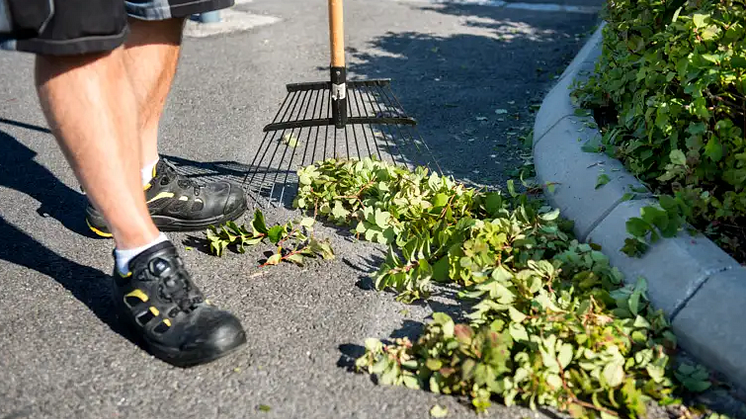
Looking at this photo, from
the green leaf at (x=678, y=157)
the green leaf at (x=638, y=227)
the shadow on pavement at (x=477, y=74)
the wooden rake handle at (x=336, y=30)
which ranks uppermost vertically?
the wooden rake handle at (x=336, y=30)

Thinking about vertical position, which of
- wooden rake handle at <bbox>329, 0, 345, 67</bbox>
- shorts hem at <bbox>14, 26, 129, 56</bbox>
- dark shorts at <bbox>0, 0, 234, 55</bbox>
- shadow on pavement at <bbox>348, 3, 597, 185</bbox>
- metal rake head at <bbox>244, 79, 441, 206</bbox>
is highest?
dark shorts at <bbox>0, 0, 234, 55</bbox>

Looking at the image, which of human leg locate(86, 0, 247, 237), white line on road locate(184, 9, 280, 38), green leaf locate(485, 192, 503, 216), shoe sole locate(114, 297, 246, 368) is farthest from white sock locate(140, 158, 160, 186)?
white line on road locate(184, 9, 280, 38)

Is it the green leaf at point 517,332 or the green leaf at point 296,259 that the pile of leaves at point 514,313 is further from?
the green leaf at point 296,259

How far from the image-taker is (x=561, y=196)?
273cm

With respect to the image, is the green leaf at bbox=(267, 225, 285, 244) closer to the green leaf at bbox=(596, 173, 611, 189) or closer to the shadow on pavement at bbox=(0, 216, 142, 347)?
the shadow on pavement at bbox=(0, 216, 142, 347)

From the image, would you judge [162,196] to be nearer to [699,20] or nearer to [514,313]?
[514,313]


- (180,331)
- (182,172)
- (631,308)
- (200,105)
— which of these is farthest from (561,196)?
(200,105)

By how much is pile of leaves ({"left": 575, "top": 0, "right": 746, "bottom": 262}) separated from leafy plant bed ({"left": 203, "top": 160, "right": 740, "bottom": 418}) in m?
0.31

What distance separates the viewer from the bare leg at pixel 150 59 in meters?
2.52

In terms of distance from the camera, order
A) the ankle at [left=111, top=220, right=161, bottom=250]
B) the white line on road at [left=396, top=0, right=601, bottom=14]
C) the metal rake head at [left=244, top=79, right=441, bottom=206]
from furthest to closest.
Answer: the white line on road at [left=396, top=0, right=601, bottom=14] → the metal rake head at [left=244, top=79, right=441, bottom=206] → the ankle at [left=111, top=220, right=161, bottom=250]

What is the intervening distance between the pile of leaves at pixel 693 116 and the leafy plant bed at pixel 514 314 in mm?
305

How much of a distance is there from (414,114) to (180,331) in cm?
253

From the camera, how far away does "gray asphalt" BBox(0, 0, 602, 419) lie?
1.86 metres

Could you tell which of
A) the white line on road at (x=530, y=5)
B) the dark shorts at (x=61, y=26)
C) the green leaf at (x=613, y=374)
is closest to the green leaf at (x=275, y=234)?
the dark shorts at (x=61, y=26)
